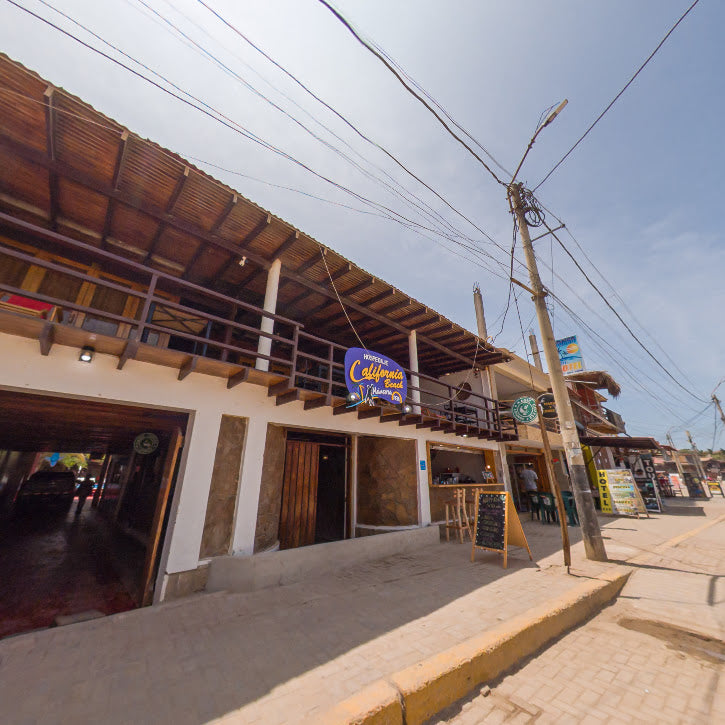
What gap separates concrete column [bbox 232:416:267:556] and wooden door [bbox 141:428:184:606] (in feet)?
3.98

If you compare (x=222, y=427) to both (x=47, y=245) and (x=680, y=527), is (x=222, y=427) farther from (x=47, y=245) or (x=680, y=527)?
(x=680, y=527)

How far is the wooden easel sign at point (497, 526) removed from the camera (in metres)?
7.02

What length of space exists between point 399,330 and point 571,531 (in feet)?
30.3

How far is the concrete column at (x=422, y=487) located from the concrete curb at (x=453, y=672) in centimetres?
505

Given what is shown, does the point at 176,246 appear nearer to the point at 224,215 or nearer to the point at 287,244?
the point at 224,215

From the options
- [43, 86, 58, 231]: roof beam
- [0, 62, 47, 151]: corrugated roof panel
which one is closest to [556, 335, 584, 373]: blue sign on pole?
[43, 86, 58, 231]: roof beam

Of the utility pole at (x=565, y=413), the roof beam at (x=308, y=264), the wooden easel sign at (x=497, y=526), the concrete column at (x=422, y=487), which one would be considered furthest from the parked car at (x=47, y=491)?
the utility pole at (x=565, y=413)

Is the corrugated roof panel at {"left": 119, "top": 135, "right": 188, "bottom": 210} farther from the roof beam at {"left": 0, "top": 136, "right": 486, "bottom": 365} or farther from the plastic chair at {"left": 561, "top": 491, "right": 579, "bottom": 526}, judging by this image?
the plastic chair at {"left": 561, "top": 491, "right": 579, "bottom": 526}

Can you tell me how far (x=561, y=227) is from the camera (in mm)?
9555

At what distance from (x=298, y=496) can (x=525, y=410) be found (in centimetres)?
812

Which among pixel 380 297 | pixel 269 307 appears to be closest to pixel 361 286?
pixel 380 297

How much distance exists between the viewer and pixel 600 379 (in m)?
23.4

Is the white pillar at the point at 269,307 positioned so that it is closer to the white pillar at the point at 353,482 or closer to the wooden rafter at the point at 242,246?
the wooden rafter at the point at 242,246

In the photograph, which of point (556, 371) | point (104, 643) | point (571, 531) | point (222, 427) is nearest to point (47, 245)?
point (222, 427)
